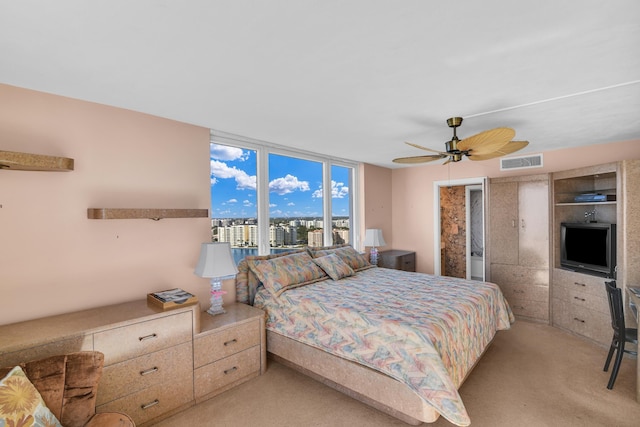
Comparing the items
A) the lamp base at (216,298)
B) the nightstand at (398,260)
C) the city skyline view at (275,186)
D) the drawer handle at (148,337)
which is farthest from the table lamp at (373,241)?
the drawer handle at (148,337)

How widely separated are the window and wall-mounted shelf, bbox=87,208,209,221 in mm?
536

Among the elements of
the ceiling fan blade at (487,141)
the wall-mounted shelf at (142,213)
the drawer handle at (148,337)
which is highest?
the ceiling fan blade at (487,141)

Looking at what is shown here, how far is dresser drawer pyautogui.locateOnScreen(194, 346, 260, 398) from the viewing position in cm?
251

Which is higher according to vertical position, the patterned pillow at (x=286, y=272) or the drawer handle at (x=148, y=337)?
the patterned pillow at (x=286, y=272)

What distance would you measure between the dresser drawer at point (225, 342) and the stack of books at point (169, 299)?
307 mm

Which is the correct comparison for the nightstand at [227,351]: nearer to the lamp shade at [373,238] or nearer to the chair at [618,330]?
the lamp shade at [373,238]

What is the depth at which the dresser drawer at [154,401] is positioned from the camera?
82.9 inches

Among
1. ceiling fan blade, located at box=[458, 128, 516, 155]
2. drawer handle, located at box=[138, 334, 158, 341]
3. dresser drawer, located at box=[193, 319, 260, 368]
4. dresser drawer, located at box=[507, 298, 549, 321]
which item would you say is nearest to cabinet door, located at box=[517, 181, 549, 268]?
dresser drawer, located at box=[507, 298, 549, 321]

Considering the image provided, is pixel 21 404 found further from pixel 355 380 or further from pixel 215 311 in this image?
pixel 355 380

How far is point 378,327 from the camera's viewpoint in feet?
7.67

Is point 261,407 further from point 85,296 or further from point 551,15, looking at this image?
point 551,15

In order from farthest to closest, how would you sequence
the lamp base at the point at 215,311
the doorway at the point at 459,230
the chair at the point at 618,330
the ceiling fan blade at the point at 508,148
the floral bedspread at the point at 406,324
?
the doorway at the point at 459,230
the lamp base at the point at 215,311
the ceiling fan blade at the point at 508,148
the chair at the point at 618,330
the floral bedspread at the point at 406,324

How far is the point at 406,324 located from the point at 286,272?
1.48 metres

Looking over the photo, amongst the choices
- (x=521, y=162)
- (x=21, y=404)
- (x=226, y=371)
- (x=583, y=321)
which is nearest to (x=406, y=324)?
(x=226, y=371)
